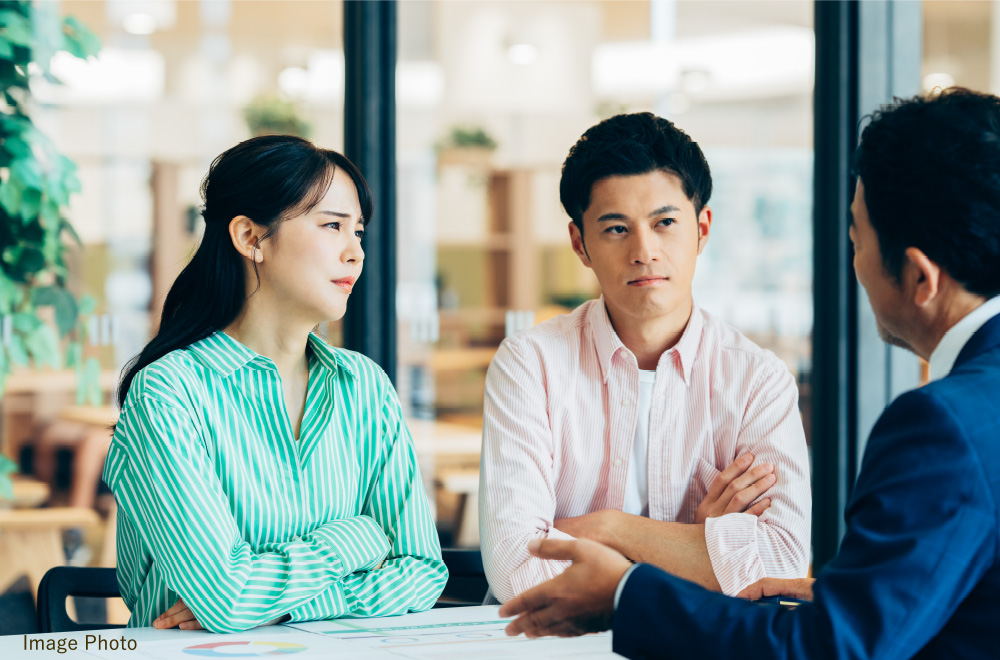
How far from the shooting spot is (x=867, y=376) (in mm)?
2658

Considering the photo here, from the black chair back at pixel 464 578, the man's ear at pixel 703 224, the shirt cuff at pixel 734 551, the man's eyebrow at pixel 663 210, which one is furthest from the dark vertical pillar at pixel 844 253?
the black chair back at pixel 464 578

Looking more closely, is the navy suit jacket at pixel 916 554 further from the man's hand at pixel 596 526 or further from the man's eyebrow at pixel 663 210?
Result: the man's eyebrow at pixel 663 210

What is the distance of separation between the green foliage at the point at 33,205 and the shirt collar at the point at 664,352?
1.81 meters

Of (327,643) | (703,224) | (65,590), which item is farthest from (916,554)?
(65,590)

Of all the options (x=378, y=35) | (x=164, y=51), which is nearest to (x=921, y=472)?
(x=378, y=35)

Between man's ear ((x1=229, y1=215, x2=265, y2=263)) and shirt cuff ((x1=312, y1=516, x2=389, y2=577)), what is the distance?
53cm

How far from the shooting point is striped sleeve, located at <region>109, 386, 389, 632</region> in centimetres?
140

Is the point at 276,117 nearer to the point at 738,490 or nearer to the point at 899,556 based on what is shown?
the point at 738,490

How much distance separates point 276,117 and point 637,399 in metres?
2.17

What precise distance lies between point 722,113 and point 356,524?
293 centimetres

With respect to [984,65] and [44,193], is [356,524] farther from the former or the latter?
[984,65]

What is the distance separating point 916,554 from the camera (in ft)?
2.98

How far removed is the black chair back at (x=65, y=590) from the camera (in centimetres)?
172

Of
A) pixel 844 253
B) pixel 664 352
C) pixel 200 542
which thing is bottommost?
pixel 200 542
